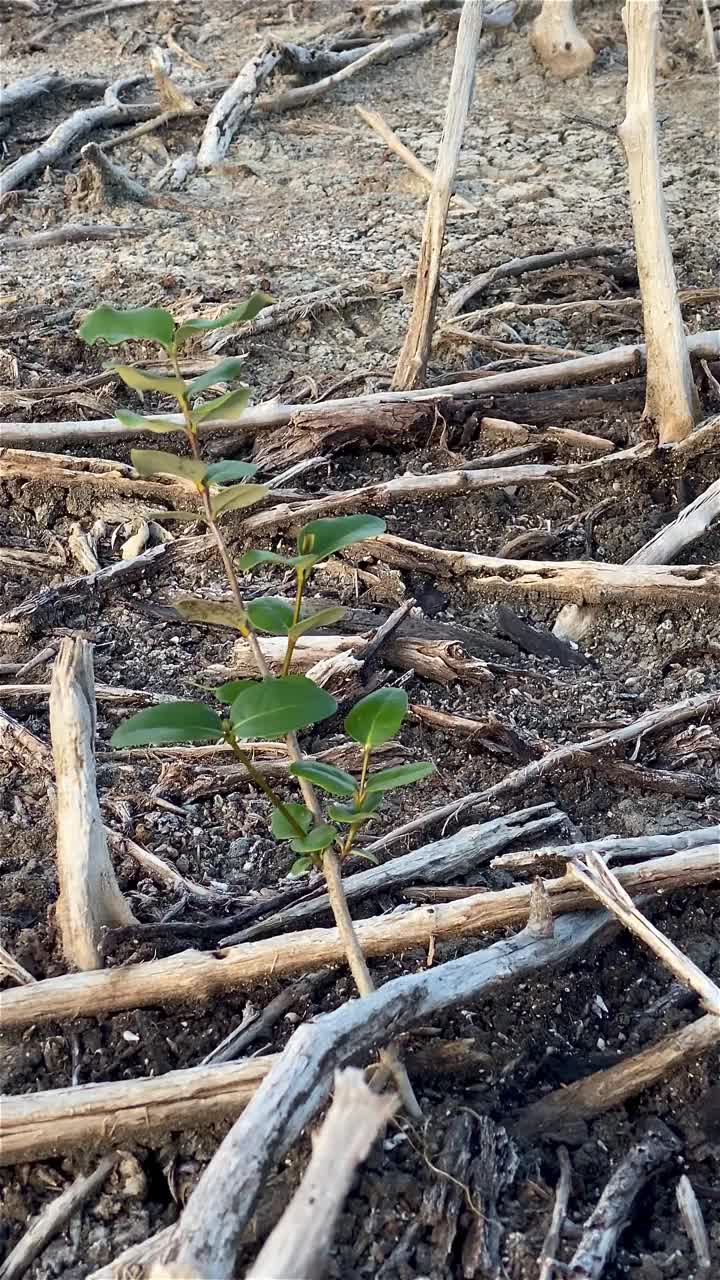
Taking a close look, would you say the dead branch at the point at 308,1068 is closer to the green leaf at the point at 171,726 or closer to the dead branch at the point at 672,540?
the green leaf at the point at 171,726

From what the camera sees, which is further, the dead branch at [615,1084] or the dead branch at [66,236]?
the dead branch at [66,236]

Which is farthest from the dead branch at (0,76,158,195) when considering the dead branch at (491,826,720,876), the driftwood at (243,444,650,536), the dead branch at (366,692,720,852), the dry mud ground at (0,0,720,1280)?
the dead branch at (491,826,720,876)

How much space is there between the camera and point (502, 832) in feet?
7.79

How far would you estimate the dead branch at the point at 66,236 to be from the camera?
218 inches

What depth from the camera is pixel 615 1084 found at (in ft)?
6.07

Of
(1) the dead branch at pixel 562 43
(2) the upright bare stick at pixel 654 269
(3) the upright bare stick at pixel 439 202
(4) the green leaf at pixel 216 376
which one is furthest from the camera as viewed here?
(1) the dead branch at pixel 562 43

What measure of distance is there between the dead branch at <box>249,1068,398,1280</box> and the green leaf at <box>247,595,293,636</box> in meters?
0.72

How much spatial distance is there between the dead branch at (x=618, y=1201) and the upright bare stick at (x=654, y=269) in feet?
7.69

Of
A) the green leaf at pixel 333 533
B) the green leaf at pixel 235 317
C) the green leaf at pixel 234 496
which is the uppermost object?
the green leaf at pixel 235 317

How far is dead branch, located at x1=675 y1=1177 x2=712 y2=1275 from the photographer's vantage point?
163 centimetres

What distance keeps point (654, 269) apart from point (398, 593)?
1.23 meters

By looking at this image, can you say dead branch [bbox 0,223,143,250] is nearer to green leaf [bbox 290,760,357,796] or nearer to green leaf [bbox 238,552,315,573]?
green leaf [bbox 238,552,315,573]

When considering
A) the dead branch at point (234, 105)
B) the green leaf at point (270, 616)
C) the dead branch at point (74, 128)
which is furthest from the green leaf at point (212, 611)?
the dead branch at point (234, 105)

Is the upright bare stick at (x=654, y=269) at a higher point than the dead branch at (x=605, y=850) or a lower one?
higher
